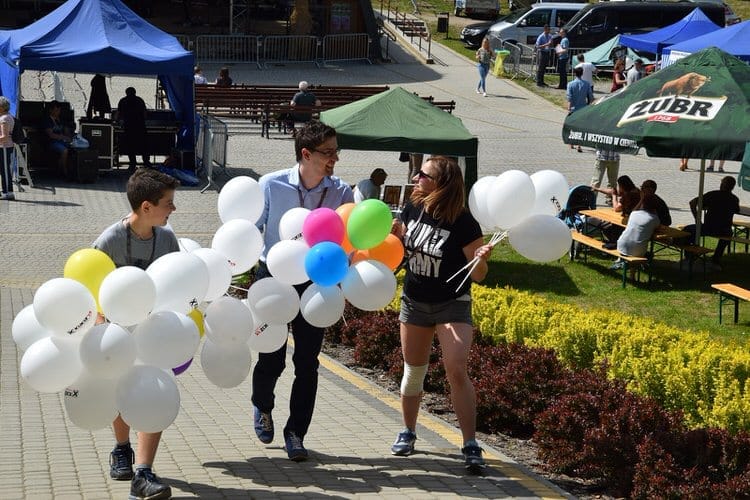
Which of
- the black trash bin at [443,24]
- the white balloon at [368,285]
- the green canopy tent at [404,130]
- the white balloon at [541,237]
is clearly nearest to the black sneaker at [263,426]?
the white balloon at [368,285]

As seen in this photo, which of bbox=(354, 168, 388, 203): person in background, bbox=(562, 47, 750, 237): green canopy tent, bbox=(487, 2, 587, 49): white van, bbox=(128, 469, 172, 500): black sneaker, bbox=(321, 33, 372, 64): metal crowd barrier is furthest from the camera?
bbox=(321, 33, 372, 64): metal crowd barrier

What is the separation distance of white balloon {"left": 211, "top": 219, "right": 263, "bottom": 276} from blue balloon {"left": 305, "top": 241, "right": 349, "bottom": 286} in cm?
33

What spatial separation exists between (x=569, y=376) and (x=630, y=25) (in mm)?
32777

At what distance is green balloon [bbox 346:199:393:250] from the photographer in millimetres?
6270

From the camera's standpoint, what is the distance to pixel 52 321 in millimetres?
5316

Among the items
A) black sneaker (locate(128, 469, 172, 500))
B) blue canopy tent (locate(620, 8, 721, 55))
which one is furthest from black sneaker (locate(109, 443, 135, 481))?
blue canopy tent (locate(620, 8, 721, 55))

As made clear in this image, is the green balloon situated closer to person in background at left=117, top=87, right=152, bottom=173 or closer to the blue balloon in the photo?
the blue balloon

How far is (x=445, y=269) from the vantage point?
257 inches

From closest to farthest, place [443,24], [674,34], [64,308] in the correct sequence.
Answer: [64,308] → [674,34] → [443,24]

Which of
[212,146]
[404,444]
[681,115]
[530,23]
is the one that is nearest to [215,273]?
[404,444]

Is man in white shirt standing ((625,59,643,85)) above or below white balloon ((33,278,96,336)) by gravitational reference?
below

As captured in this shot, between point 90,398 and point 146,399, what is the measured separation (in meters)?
0.30

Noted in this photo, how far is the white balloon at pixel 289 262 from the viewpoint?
6.23m

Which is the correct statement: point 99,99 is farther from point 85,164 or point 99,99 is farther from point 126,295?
point 126,295
